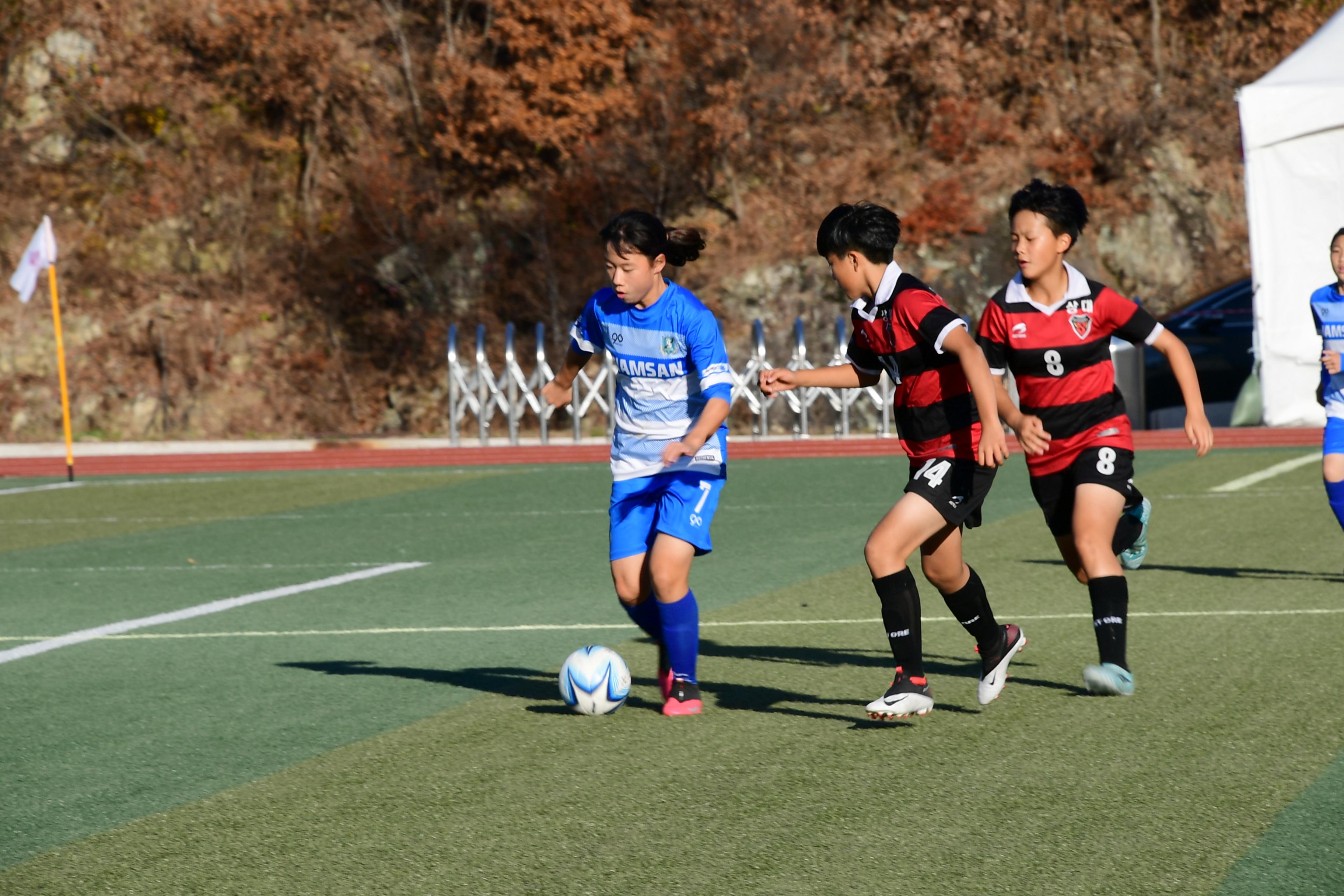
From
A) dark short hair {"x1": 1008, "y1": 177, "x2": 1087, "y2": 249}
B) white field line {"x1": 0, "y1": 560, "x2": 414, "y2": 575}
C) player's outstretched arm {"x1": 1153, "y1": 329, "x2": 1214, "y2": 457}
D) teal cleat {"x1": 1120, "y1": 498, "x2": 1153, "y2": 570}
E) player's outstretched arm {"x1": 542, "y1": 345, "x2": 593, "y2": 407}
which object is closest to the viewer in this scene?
player's outstretched arm {"x1": 1153, "y1": 329, "x2": 1214, "y2": 457}

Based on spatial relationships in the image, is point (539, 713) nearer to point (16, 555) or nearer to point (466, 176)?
point (16, 555)

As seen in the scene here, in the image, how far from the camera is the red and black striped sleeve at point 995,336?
6.02 meters

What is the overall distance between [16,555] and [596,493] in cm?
540

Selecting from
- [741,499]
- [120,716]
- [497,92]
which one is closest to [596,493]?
[741,499]

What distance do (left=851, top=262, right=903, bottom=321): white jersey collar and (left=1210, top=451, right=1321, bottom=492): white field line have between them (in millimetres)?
8831

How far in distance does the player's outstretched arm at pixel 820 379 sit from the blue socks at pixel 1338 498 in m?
3.73

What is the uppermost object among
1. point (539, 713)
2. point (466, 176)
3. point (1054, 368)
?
point (466, 176)

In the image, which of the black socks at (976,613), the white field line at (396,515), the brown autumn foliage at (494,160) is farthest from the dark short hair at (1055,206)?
the brown autumn foliage at (494,160)

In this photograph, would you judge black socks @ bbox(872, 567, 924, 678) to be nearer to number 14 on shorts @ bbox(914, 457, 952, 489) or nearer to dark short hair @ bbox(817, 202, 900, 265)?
number 14 on shorts @ bbox(914, 457, 952, 489)

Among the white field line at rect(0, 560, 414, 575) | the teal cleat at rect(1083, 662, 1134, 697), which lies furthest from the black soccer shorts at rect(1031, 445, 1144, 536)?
the white field line at rect(0, 560, 414, 575)

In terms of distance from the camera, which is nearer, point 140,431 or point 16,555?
point 16,555

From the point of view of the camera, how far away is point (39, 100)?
31.4 meters

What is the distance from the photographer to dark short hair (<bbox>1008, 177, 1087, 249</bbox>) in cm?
583

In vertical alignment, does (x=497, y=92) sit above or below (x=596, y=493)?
above
